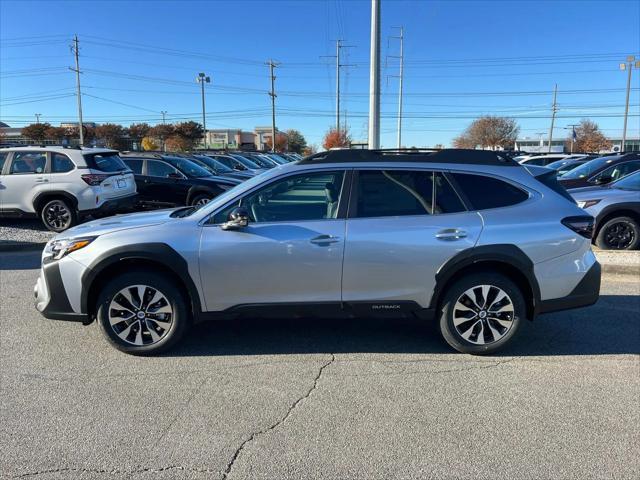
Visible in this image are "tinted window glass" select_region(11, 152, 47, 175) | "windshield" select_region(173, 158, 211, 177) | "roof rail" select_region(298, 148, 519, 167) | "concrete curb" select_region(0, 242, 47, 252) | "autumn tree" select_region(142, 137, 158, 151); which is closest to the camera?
"roof rail" select_region(298, 148, 519, 167)

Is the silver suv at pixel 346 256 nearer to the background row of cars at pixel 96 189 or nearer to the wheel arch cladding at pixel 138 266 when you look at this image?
the wheel arch cladding at pixel 138 266

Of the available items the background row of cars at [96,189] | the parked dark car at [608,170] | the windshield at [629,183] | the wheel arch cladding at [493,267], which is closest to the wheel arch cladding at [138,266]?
the wheel arch cladding at [493,267]

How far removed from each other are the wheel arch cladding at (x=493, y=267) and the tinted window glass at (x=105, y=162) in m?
8.19

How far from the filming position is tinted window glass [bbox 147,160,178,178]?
493 inches

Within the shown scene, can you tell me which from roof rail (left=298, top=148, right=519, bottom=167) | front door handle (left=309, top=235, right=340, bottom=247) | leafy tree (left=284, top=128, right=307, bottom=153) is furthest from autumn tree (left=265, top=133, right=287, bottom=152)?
front door handle (left=309, top=235, right=340, bottom=247)

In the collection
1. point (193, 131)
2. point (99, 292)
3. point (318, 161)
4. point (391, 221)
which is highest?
point (193, 131)

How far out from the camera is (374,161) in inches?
166

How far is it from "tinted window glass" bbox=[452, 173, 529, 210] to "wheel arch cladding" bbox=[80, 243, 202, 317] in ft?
8.02

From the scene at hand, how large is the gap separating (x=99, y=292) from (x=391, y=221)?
2553mm

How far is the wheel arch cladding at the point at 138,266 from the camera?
3912mm

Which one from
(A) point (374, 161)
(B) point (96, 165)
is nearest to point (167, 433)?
(A) point (374, 161)

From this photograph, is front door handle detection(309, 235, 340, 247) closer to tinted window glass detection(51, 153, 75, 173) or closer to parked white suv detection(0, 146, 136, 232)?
parked white suv detection(0, 146, 136, 232)

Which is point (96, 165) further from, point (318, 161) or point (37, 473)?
point (37, 473)

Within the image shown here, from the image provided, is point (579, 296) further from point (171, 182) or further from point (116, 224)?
point (171, 182)
